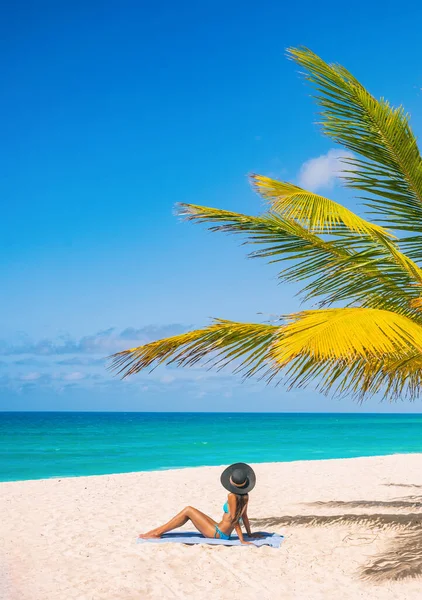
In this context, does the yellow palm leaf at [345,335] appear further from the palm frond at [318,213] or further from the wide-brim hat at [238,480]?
the wide-brim hat at [238,480]

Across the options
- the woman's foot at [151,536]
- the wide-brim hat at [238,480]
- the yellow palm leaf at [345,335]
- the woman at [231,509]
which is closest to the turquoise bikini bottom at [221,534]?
the woman at [231,509]

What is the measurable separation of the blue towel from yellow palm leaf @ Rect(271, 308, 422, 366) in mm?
2566

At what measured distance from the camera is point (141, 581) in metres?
5.40

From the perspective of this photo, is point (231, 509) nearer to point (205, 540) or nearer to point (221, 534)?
point (221, 534)

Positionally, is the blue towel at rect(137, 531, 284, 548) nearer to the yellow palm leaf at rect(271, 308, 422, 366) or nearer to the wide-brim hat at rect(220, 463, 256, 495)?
Answer: the wide-brim hat at rect(220, 463, 256, 495)

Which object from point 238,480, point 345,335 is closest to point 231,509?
point 238,480

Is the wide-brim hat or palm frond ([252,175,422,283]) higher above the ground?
palm frond ([252,175,422,283])

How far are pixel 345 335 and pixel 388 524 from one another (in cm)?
395

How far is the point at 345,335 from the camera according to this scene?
4496 millimetres

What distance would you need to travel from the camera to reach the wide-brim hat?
6.35m

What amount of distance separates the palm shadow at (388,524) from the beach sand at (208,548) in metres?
0.01

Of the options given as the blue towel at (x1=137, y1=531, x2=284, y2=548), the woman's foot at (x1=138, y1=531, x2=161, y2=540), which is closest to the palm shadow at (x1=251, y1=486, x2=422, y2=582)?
the blue towel at (x1=137, y1=531, x2=284, y2=548)

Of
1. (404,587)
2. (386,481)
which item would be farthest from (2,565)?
(386,481)

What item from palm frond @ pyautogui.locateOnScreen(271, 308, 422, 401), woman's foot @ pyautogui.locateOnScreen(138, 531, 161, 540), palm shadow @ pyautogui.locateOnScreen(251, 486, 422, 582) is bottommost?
palm shadow @ pyautogui.locateOnScreen(251, 486, 422, 582)
